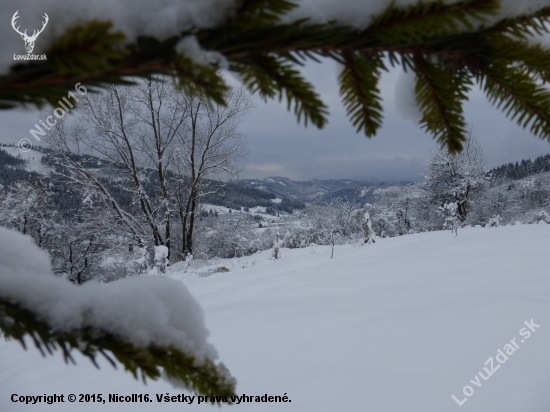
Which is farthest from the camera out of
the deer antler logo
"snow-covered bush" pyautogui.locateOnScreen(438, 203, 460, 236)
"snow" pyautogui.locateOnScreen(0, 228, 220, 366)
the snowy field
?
"snow-covered bush" pyautogui.locateOnScreen(438, 203, 460, 236)

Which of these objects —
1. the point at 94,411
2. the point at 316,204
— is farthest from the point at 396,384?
the point at 316,204

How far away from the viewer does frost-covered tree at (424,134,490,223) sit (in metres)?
18.6

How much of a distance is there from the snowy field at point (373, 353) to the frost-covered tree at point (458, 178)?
17.7m

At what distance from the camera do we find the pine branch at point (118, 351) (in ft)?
→ 1.21

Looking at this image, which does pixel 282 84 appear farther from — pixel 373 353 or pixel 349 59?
pixel 373 353

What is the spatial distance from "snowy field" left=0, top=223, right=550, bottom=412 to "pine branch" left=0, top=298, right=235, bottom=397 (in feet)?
4.42

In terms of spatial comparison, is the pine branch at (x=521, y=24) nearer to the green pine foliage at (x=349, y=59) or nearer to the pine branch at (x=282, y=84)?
the green pine foliage at (x=349, y=59)

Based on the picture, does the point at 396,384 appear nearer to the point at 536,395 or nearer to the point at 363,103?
the point at 536,395

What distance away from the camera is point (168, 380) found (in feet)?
1.60

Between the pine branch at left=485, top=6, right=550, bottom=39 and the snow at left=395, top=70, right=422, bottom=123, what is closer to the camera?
the pine branch at left=485, top=6, right=550, bottom=39

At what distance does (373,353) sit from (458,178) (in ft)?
70.4

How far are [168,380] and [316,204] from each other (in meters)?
27.8

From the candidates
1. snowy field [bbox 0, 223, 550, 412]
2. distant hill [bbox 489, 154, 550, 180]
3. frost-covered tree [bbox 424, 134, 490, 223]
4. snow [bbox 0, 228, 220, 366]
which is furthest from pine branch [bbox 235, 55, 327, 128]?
distant hill [bbox 489, 154, 550, 180]

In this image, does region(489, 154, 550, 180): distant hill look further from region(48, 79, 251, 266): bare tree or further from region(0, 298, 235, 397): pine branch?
region(0, 298, 235, 397): pine branch
